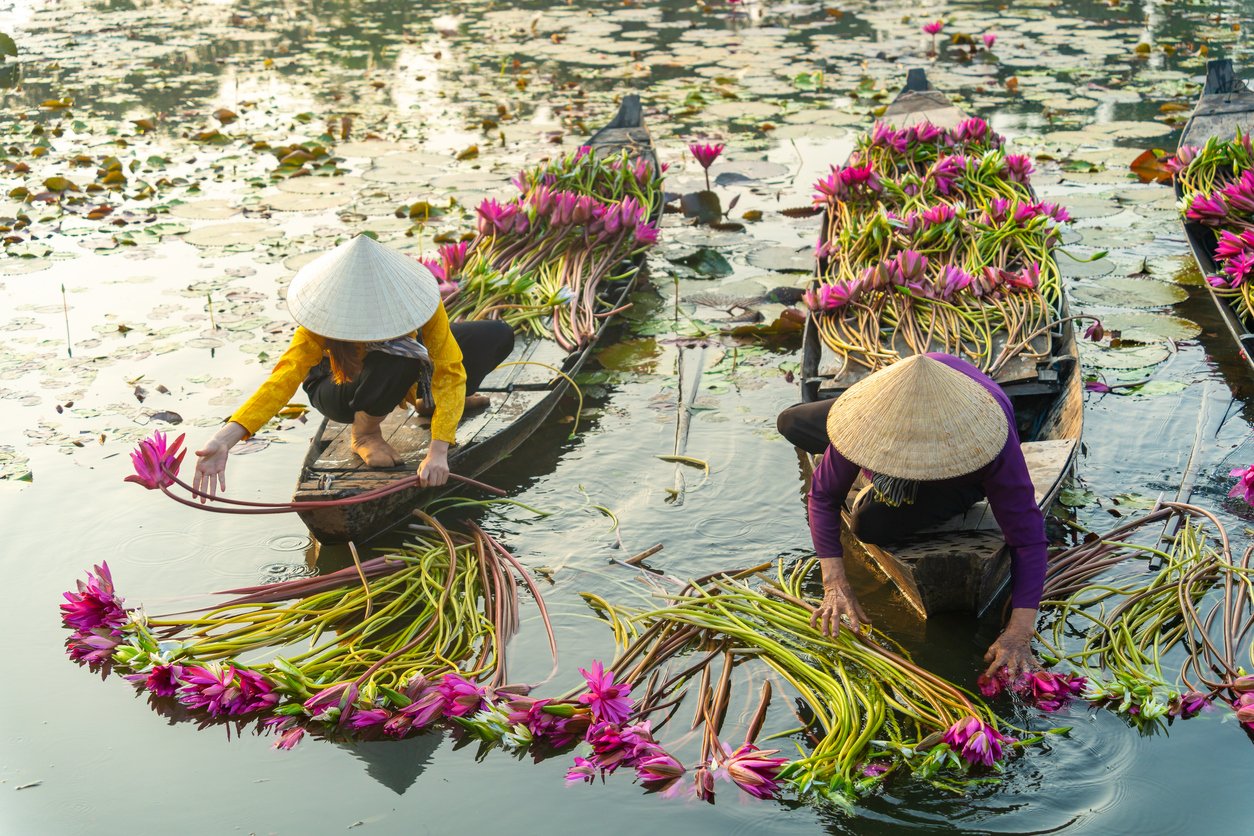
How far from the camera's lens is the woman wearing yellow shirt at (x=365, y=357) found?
3936mm

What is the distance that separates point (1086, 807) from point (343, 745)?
2027 mm

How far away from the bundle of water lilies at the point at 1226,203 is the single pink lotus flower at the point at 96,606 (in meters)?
4.56

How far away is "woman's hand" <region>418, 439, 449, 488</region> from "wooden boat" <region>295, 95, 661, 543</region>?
0.23 meters

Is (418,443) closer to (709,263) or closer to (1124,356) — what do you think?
(709,263)

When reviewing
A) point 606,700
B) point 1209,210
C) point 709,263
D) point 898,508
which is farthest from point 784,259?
point 606,700

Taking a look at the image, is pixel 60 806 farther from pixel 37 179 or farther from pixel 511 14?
pixel 511 14

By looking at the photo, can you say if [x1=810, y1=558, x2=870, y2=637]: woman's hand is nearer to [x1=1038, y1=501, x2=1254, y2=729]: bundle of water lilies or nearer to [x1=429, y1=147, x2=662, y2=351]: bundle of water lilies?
[x1=1038, y1=501, x2=1254, y2=729]: bundle of water lilies

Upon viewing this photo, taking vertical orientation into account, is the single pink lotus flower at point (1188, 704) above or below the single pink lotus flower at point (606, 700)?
below

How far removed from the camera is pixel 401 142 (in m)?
9.34

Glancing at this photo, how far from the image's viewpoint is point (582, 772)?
3.21 metres

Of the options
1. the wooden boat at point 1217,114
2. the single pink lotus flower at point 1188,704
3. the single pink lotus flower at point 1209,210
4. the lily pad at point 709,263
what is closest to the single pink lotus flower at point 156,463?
the single pink lotus flower at point 1188,704

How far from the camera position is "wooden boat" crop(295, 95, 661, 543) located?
4.24 m

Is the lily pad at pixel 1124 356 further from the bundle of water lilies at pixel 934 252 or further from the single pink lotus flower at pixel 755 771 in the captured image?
the single pink lotus flower at pixel 755 771

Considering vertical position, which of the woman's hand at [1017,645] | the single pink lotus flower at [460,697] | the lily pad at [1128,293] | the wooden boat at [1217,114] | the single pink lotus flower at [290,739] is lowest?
the single pink lotus flower at [290,739]
